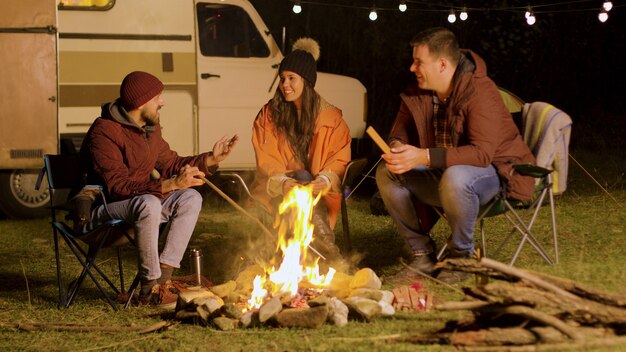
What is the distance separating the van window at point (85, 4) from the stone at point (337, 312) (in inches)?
→ 191

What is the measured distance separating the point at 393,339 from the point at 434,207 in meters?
1.34

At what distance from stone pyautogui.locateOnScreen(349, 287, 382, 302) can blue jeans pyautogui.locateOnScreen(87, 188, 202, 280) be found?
38.5 inches

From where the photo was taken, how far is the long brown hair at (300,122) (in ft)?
18.3

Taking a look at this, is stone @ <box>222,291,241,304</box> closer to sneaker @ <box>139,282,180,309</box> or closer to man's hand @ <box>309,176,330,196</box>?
sneaker @ <box>139,282,180,309</box>

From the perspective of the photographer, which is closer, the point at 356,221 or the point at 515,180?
the point at 515,180

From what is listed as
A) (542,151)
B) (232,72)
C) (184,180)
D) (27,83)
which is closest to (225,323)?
(184,180)

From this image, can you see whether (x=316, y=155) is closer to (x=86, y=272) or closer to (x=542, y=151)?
(x=542, y=151)

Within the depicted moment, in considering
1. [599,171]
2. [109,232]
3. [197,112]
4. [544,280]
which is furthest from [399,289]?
[599,171]

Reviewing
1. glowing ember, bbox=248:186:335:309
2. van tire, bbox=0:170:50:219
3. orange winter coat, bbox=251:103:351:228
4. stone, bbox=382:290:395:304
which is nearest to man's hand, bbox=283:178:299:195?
glowing ember, bbox=248:186:335:309

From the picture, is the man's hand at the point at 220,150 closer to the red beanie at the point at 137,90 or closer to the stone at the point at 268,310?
the red beanie at the point at 137,90

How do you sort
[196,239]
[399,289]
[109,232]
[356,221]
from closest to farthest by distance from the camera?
[399,289] → [109,232] → [196,239] → [356,221]

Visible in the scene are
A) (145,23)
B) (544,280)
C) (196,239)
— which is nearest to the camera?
(544,280)

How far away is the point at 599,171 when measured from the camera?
10.3 metres

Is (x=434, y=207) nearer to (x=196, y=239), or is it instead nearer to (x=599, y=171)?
(x=196, y=239)
